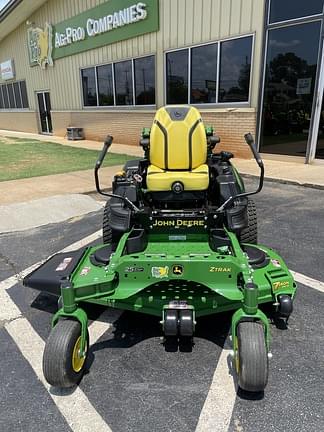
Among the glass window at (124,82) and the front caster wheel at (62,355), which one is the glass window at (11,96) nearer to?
the glass window at (124,82)

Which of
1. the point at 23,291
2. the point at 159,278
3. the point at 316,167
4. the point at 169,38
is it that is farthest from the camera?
the point at 169,38

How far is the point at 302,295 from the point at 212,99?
28.6ft

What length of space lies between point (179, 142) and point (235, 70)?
763 cm

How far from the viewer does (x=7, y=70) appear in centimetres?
2386

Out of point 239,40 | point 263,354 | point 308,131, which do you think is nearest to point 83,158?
point 239,40

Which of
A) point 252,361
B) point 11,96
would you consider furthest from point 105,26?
point 252,361

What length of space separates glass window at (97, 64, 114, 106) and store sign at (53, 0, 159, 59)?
954mm

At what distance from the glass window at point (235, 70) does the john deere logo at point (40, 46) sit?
451 inches

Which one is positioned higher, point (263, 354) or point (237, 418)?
point (263, 354)

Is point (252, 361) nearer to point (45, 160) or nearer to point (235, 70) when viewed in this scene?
point (235, 70)

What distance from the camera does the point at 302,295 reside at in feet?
10.8

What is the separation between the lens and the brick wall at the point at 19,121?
22.0 metres

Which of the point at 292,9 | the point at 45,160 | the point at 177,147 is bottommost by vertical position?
the point at 45,160

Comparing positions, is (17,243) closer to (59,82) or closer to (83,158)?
(83,158)
